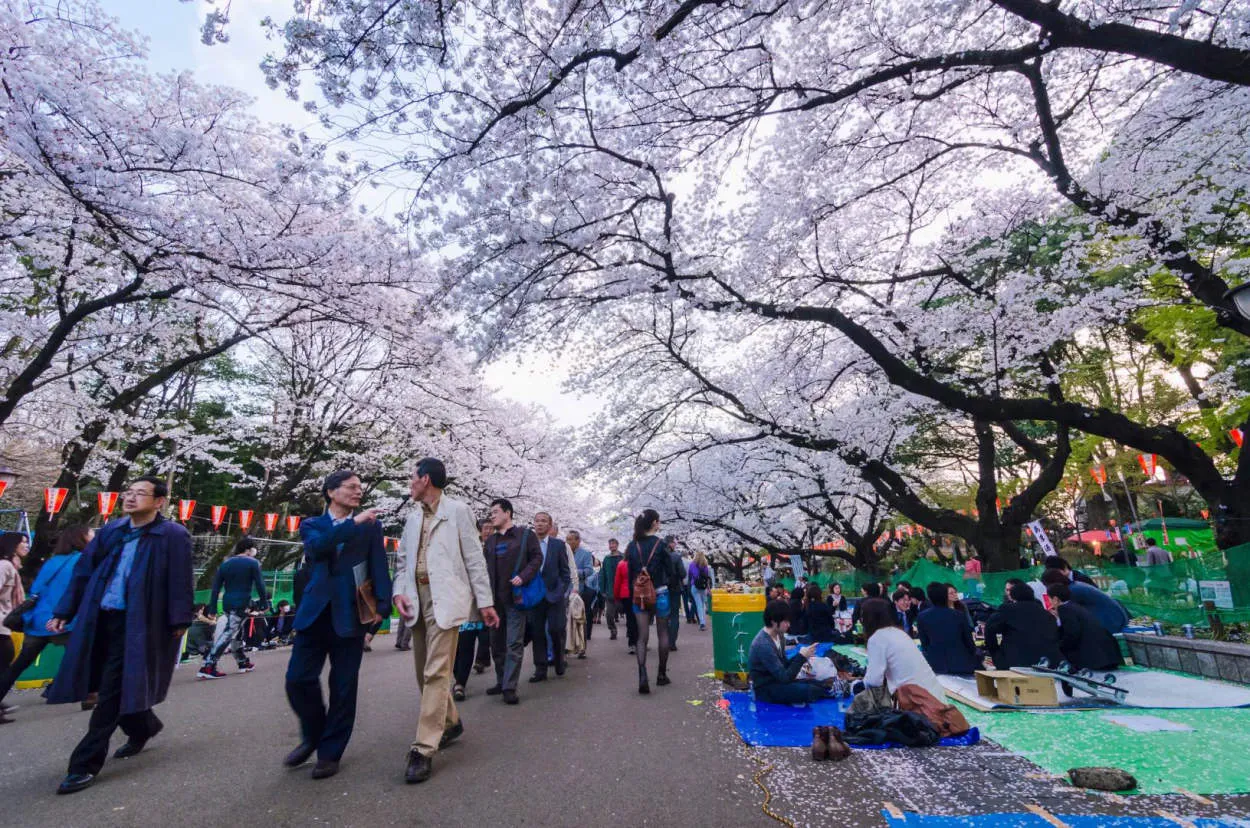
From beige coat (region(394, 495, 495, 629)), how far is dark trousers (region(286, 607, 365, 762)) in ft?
1.32

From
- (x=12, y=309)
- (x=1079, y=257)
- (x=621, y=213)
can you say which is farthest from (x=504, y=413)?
(x=1079, y=257)

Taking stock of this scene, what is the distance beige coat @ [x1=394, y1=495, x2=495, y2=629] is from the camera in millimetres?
3789

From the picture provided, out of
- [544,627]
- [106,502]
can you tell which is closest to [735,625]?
[544,627]

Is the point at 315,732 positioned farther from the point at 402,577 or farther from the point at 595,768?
Answer: the point at 595,768

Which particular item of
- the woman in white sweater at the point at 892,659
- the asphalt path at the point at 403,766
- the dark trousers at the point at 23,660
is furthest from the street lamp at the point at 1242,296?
the dark trousers at the point at 23,660

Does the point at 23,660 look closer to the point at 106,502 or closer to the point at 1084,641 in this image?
the point at 1084,641

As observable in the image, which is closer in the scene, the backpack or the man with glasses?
the man with glasses

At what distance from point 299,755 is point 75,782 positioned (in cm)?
109

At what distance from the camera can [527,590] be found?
605 cm

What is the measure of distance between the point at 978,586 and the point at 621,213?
10.1 meters

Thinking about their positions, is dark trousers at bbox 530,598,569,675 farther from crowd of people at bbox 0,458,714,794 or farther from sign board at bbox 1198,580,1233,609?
sign board at bbox 1198,580,1233,609

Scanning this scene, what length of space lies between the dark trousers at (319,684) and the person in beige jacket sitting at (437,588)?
0.38m

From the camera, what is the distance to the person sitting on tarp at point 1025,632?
20.2 feet

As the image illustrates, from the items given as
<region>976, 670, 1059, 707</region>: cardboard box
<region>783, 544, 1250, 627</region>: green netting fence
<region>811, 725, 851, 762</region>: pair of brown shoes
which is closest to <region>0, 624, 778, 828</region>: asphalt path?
<region>811, 725, 851, 762</region>: pair of brown shoes
